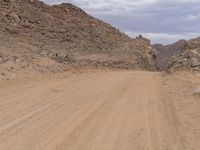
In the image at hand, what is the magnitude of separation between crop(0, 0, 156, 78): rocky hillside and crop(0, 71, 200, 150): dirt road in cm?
1481

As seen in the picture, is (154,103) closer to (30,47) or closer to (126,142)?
(126,142)

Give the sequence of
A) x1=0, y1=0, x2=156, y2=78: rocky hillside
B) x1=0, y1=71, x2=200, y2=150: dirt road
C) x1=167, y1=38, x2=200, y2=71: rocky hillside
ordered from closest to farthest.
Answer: x1=0, y1=71, x2=200, y2=150: dirt road → x1=167, y1=38, x2=200, y2=71: rocky hillside → x1=0, y1=0, x2=156, y2=78: rocky hillside

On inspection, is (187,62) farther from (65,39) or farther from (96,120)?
(96,120)

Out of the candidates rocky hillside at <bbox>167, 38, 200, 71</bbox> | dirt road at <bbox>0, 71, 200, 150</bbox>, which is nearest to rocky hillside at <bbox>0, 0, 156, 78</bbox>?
rocky hillside at <bbox>167, 38, 200, 71</bbox>

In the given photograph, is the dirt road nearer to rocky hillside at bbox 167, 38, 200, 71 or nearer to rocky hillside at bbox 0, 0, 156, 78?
rocky hillside at bbox 167, 38, 200, 71

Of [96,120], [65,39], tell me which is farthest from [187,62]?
[96,120]

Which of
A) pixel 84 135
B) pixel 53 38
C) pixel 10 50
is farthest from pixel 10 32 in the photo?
pixel 84 135

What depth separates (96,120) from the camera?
10.9m

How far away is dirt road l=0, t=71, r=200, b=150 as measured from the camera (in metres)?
8.59

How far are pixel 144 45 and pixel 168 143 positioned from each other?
151 feet

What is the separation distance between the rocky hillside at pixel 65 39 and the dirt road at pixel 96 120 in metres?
14.8

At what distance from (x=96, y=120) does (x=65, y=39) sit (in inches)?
1289

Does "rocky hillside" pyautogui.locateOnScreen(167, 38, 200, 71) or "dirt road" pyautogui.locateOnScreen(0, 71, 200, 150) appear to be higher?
"rocky hillside" pyautogui.locateOnScreen(167, 38, 200, 71)

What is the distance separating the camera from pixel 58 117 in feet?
36.7
